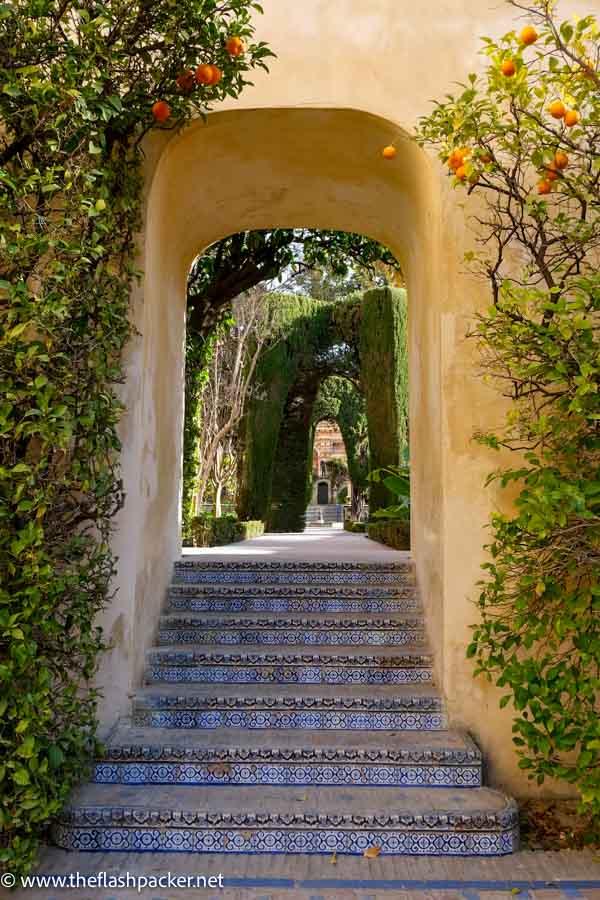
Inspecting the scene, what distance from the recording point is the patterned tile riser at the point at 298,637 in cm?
411

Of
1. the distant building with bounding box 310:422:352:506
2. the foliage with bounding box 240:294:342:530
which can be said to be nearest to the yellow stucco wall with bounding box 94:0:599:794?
the foliage with bounding box 240:294:342:530

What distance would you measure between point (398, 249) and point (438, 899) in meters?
4.21

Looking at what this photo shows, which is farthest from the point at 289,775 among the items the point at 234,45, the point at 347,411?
the point at 347,411

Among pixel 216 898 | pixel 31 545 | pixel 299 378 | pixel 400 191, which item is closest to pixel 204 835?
pixel 216 898

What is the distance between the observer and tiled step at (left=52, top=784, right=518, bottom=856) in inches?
109

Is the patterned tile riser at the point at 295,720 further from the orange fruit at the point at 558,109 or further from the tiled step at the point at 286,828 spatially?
the orange fruit at the point at 558,109

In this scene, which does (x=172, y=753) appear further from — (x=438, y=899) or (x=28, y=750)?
(x=438, y=899)

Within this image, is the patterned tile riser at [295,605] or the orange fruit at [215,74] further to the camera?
the patterned tile riser at [295,605]

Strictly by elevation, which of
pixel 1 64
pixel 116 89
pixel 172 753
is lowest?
pixel 172 753

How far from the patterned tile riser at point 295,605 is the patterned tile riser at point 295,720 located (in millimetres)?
946

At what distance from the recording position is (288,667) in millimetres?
3809

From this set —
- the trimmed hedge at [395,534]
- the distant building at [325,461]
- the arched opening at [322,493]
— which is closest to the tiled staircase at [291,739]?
the trimmed hedge at [395,534]

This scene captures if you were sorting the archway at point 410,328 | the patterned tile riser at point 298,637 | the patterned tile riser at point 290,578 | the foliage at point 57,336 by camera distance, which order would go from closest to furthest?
the foliage at point 57,336, the archway at point 410,328, the patterned tile riser at point 298,637, the patterned tile riser at point 290,578

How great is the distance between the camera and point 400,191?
175 inches
